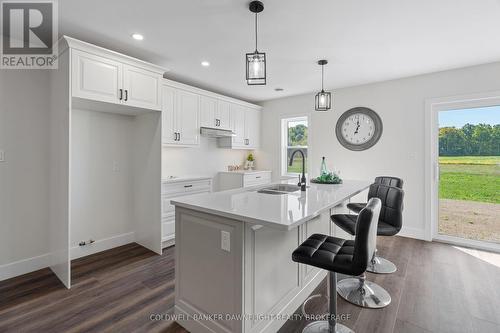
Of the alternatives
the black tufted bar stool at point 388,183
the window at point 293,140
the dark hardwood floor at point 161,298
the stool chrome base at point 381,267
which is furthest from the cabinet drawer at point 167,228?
the window at point 293,140

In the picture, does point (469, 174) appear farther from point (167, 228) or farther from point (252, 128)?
point (167, 228)

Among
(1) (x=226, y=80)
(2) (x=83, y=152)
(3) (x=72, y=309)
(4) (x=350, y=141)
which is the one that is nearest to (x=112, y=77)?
(2) (x=83, y=152)

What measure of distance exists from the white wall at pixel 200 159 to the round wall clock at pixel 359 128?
222 cm

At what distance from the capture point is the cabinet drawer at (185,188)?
3.34 metres

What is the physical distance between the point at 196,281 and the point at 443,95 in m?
4.22

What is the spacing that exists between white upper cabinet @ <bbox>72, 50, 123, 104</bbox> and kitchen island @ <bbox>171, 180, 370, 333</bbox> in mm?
1627

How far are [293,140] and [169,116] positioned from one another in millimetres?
2795

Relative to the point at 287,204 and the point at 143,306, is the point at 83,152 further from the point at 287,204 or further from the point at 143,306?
the point at 287,204

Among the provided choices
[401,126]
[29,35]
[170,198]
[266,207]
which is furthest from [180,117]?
[401,126]

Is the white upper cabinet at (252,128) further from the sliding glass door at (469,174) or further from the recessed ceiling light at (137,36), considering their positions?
the sliding glass door at (469,174)

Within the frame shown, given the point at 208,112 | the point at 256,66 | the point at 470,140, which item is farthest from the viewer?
the point at 208,112

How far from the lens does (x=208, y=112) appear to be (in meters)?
4.25

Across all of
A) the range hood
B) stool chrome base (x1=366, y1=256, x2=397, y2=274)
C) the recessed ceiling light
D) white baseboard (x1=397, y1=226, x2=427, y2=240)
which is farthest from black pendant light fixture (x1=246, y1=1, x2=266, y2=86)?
white baseboard (x1=397, y1=226, x2=427, y2=240)

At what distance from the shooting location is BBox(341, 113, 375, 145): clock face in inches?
167
